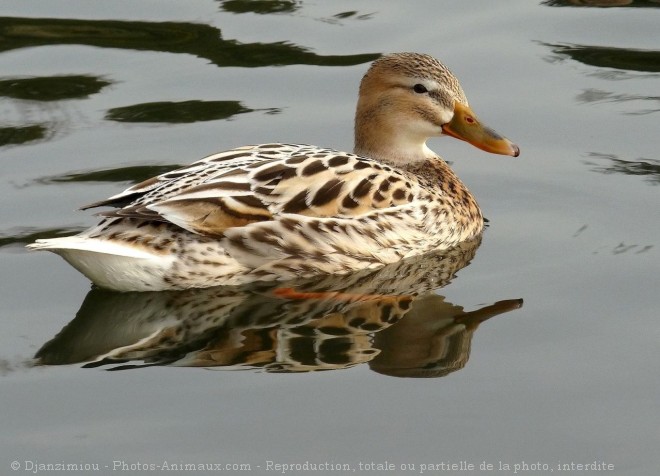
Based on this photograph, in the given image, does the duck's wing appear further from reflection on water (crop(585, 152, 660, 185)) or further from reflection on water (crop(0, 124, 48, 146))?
reflection on water (crop(0, 124, 48, 146))

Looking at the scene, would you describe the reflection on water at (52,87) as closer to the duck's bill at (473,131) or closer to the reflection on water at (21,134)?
the reflection on water at (21,134)

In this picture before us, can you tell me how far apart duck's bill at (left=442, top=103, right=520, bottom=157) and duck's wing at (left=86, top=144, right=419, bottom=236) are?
76 centimetres

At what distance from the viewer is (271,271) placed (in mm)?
8766

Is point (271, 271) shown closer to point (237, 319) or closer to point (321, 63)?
point (237, 319)

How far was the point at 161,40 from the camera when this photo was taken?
12.4 m

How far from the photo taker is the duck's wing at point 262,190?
8438mm

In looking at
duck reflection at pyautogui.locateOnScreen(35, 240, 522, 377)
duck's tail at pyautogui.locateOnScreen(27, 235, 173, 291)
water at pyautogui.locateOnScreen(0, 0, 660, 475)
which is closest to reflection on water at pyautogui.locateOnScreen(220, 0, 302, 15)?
water at pyautogui.locateOnScreen(0, 0, 660, 475)

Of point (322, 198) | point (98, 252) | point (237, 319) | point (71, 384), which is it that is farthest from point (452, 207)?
point (71, 384)

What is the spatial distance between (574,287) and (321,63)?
166 inches

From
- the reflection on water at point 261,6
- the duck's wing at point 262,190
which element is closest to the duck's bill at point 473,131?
the duck's wing at point 262,190

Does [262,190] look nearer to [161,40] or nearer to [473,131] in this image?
[473,131]

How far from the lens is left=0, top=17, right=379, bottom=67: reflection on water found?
1206 cm

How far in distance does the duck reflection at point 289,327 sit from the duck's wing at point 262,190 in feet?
1.43

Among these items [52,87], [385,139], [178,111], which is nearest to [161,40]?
[52,87]
